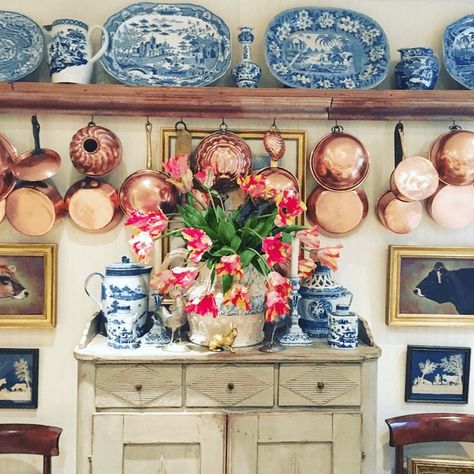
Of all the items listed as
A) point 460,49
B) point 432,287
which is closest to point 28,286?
point 432,287

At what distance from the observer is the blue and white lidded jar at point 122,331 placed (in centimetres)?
159

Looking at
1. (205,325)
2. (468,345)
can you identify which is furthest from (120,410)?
(468,345)

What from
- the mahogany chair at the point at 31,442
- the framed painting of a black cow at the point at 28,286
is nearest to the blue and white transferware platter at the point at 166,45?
the framed painting of a black cow at the point at 28,286

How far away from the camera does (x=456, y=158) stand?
1.88 meters

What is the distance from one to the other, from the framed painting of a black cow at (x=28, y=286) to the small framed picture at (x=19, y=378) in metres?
0.10

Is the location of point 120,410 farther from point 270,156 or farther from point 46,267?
point 270,156

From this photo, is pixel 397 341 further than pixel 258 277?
Yes

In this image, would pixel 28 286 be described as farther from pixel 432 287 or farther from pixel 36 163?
pixel 432 287

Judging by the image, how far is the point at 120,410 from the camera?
60.5 inches

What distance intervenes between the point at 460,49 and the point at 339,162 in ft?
1.82

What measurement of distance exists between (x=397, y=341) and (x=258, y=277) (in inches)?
25.7

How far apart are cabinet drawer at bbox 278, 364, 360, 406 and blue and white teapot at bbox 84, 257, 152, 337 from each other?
0.43 meters

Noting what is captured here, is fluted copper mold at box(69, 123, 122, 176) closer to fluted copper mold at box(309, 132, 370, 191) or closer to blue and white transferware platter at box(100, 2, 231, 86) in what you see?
blue and white transferware platter at box(100, 2, 231, 86)

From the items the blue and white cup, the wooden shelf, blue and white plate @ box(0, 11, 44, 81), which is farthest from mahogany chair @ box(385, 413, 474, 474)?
blue and white plate @ box(0, 11, 44, 81)
